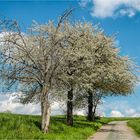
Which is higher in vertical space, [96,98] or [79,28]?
[79,28]

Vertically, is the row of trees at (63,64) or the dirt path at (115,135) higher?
the row of trees at (63,64)

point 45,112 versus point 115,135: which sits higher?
point 45,112

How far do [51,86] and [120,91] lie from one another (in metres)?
28.0

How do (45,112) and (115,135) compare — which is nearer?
(45,112)

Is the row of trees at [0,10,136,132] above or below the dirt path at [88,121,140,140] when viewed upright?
above

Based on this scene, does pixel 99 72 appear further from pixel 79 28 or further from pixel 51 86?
pixel 51 86

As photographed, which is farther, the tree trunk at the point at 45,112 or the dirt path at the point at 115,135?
the tree trunk at the point at 45,112

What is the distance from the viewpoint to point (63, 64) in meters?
37.2

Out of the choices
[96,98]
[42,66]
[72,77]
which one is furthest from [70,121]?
[96,98]

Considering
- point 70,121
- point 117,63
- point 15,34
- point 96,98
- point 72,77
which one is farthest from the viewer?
point 96,98

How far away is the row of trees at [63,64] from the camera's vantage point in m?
36.2

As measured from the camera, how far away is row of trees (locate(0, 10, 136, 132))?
36.2 meters

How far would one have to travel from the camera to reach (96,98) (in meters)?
75.1

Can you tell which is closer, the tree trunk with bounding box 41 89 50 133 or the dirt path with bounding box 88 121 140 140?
the dirt path with bounding box 88 121 140 140
